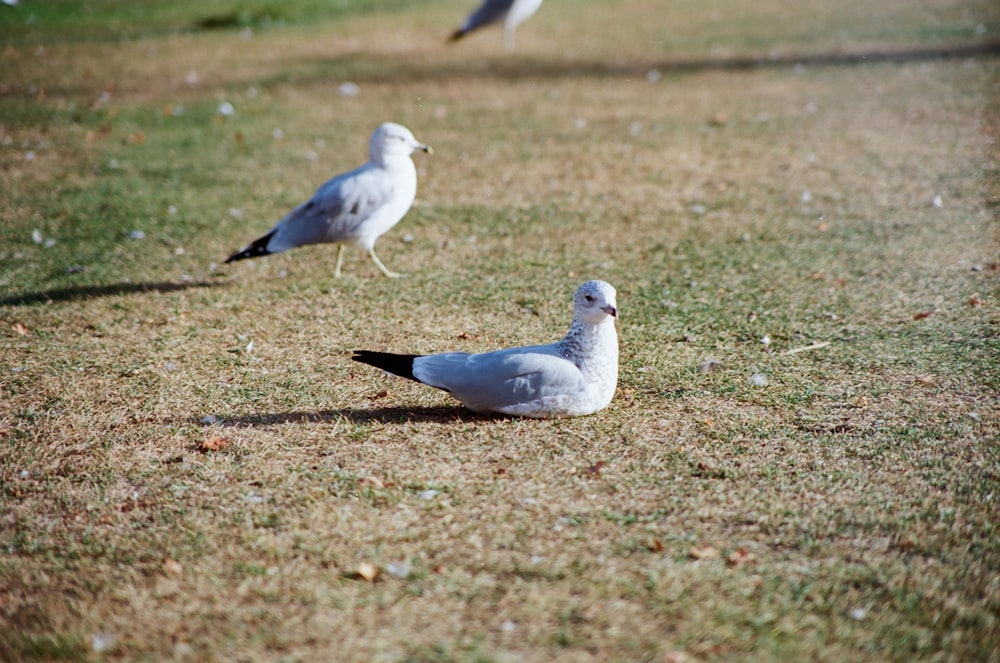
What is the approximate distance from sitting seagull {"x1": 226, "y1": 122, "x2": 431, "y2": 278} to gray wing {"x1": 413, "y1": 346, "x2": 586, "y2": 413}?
1.62 meters

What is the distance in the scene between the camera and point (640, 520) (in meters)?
3.01

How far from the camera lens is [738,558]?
279 centimetres

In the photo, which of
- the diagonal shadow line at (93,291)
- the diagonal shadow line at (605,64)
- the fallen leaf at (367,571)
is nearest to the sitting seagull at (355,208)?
the diagonal shadow line at (93,291)

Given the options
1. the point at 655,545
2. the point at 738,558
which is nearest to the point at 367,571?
the point at 655,545

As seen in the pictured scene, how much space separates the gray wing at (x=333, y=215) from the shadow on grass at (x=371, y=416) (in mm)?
1446

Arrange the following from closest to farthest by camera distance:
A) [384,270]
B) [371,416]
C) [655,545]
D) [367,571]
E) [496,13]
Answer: [367,571] → [655,545] → [371,416] → [384,270] → [496,13]

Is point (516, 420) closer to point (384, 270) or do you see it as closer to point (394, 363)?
point (394, 363)

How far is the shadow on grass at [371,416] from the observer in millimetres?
3695

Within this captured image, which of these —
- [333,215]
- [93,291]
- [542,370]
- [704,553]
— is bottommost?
[704,553]

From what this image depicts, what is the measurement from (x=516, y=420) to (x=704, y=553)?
1042 millimetres

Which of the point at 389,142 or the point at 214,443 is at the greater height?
the point at 389,142

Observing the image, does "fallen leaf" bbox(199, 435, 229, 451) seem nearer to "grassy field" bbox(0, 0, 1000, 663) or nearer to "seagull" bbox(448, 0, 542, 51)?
"grassy field" bbox(0, 0, 1000, 663)

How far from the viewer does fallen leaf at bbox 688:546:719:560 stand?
2.81m

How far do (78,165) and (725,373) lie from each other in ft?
19.2
